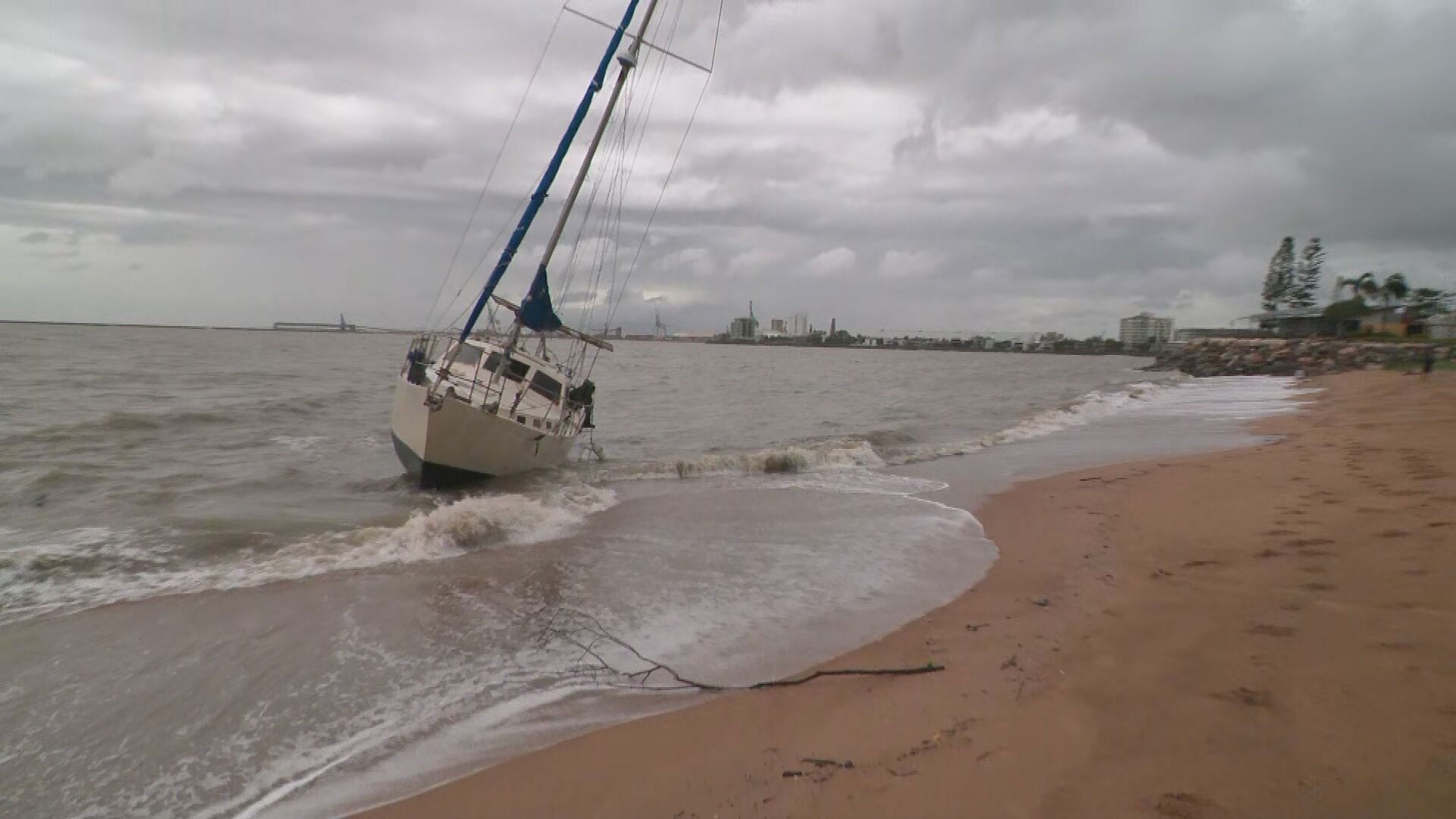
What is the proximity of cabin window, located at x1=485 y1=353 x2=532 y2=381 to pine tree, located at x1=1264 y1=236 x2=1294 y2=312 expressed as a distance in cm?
10861

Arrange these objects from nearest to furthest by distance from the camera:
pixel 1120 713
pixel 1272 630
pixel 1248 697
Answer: pixel 1248 697
pixel 1120 713
pixel 1272 630

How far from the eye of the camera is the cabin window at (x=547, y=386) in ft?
57.4

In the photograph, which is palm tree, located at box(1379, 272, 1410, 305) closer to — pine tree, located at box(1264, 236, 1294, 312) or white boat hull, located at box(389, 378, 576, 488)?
pine tree, located at box(1264, 236, 1294, 312)

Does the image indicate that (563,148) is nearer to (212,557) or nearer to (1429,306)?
(212,557)

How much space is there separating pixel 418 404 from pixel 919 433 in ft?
49.2

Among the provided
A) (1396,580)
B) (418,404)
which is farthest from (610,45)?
(1396,580)

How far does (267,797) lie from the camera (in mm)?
4430

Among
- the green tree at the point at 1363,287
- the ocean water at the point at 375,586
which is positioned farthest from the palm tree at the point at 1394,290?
the ocean water at the point at 375,586

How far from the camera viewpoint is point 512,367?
17172 mm

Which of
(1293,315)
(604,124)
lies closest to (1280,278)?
(1293,315)

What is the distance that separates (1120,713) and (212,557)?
1001 centimetres

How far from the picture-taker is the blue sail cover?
15.6 meters

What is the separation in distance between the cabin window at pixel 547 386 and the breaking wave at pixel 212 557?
5.94 m

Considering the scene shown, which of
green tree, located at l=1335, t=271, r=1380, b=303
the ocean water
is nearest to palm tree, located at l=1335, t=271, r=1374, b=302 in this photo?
green tree, located at l=1335, t=271, r=1380, b=303
